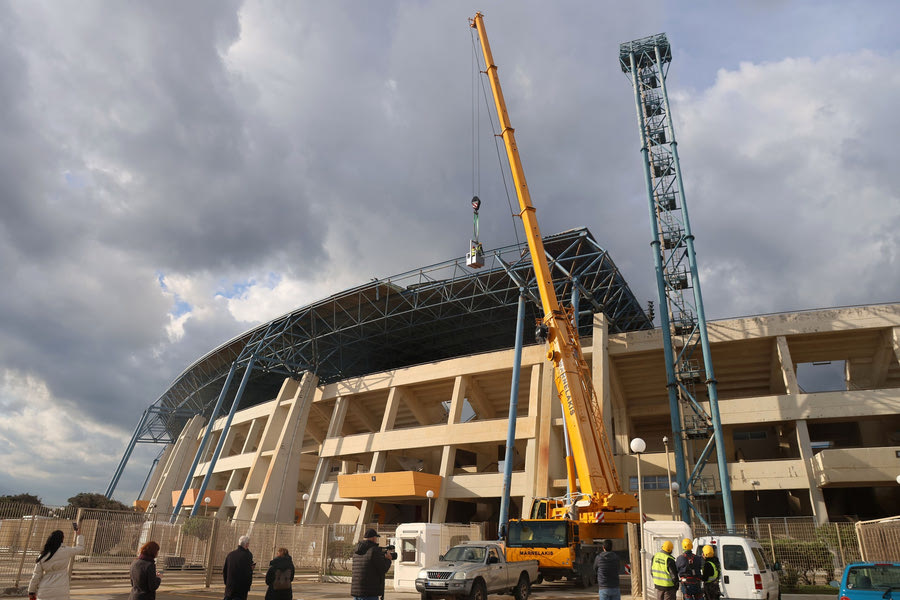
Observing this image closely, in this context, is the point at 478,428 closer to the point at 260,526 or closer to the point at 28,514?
the point at 260,526

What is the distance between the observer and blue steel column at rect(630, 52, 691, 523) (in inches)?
1179

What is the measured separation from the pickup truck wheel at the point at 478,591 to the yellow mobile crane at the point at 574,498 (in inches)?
178

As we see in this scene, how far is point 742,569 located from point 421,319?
3516 centimetres

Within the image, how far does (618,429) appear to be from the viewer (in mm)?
38219

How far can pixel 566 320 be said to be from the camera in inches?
941

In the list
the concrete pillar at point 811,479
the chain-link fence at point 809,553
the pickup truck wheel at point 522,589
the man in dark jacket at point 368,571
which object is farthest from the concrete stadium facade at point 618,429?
the man in dark jacket at point 368,571

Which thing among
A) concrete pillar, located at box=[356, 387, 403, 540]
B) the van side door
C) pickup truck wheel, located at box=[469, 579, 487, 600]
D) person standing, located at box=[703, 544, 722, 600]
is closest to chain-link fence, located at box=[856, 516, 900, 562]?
the van side door

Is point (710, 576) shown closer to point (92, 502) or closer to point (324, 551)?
point (324, 551)

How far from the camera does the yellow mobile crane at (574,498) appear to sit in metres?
19.5

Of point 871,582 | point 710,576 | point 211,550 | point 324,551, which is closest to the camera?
point 871,582

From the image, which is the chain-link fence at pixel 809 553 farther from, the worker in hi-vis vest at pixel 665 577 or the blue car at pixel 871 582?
the worker in hi-vis vest at pixel 665 577

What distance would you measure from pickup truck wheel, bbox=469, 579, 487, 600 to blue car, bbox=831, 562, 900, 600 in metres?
7.98

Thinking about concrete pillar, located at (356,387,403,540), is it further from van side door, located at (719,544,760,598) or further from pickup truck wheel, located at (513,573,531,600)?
van side door, located at (719,544,760,598)

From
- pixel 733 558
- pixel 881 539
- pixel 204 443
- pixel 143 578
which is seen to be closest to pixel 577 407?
pixel 733 558
